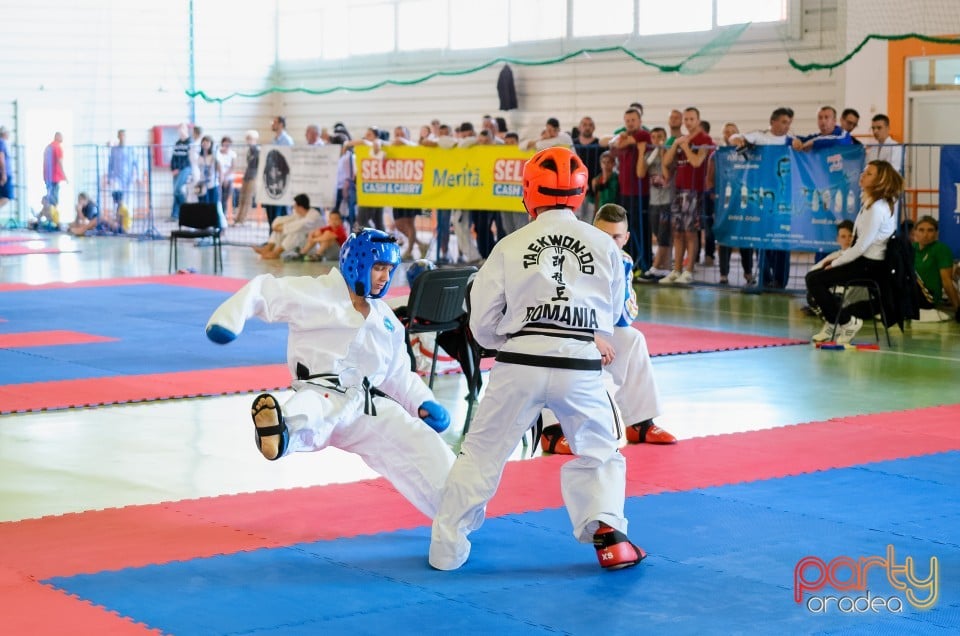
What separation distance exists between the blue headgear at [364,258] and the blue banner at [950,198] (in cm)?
879

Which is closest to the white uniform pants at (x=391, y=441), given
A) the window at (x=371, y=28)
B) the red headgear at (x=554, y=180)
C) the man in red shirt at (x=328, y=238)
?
the red headgear at (x=554, y=180)

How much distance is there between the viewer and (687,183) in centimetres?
1509

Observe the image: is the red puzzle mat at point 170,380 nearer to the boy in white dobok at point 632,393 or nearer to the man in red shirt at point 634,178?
the boy in white dobok at point 632,393

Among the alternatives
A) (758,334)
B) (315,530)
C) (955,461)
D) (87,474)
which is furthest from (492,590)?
(758,334)

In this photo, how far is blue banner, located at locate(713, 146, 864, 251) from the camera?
13484 mm

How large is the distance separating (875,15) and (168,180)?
16328 millimetres

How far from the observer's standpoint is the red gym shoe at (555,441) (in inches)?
279

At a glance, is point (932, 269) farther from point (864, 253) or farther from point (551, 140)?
point (551, 140)

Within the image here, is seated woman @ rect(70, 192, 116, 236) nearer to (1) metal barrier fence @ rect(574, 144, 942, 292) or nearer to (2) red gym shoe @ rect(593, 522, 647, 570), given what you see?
(1) metal barrier fence @ rect(574, 144, 942, 292)

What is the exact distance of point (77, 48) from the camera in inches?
1118

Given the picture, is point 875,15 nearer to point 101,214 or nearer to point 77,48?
point 101,214

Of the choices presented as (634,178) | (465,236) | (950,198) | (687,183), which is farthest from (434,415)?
(465,236)

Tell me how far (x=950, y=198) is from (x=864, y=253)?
2.34 m

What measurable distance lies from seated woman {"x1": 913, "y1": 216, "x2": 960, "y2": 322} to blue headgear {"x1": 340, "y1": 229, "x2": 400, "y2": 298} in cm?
839
